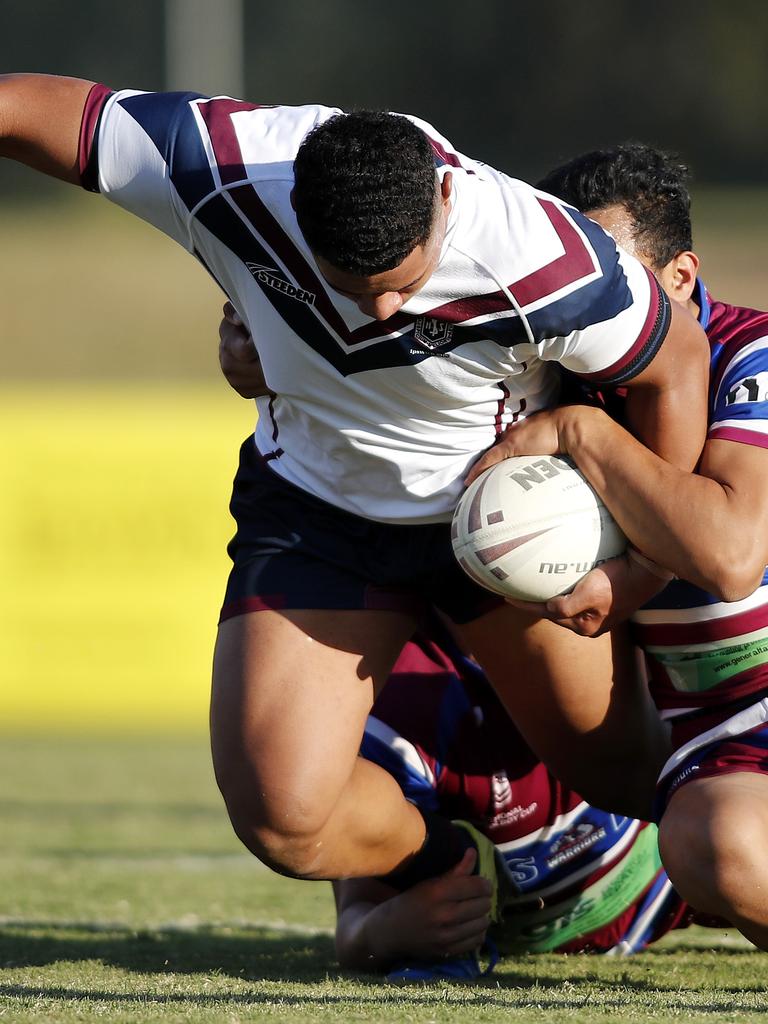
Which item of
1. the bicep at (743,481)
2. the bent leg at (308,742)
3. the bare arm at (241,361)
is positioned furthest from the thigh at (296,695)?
the bicep at (743,481)

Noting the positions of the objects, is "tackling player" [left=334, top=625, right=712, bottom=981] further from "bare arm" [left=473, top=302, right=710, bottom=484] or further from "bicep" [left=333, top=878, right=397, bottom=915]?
"bare arm" [left=473, top=302, right=710, bottom=484]

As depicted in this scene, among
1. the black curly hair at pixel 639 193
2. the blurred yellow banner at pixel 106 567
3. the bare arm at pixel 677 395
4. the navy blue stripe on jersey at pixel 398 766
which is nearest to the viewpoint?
the bare arm at pixel 677 395

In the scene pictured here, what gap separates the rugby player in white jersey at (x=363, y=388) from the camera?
3.06 m

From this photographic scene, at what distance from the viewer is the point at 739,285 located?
20.3 meters

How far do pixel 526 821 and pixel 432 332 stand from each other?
138cm

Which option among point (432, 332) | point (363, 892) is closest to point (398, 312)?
point (432, 332)

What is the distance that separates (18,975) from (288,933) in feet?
3.44

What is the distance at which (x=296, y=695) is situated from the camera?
3.47 m

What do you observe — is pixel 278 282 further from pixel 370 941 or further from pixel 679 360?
pixel 370 941

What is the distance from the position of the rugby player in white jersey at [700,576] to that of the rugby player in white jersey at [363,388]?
10 centimetres

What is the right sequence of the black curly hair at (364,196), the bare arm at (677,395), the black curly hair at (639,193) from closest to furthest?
the black curly hair at (364,196) < the bare arm at (677,395) < the black curly hair at (639,193)

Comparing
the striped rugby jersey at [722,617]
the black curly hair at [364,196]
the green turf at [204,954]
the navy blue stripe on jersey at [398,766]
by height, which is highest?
the black curly hair at [364,196]

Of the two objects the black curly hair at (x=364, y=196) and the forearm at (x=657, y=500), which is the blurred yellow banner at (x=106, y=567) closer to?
the forearm at (x=657, y=500)

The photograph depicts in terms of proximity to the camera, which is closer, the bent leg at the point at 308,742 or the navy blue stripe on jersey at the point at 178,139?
the navy blue stripe on jersey at the point at 178,139
